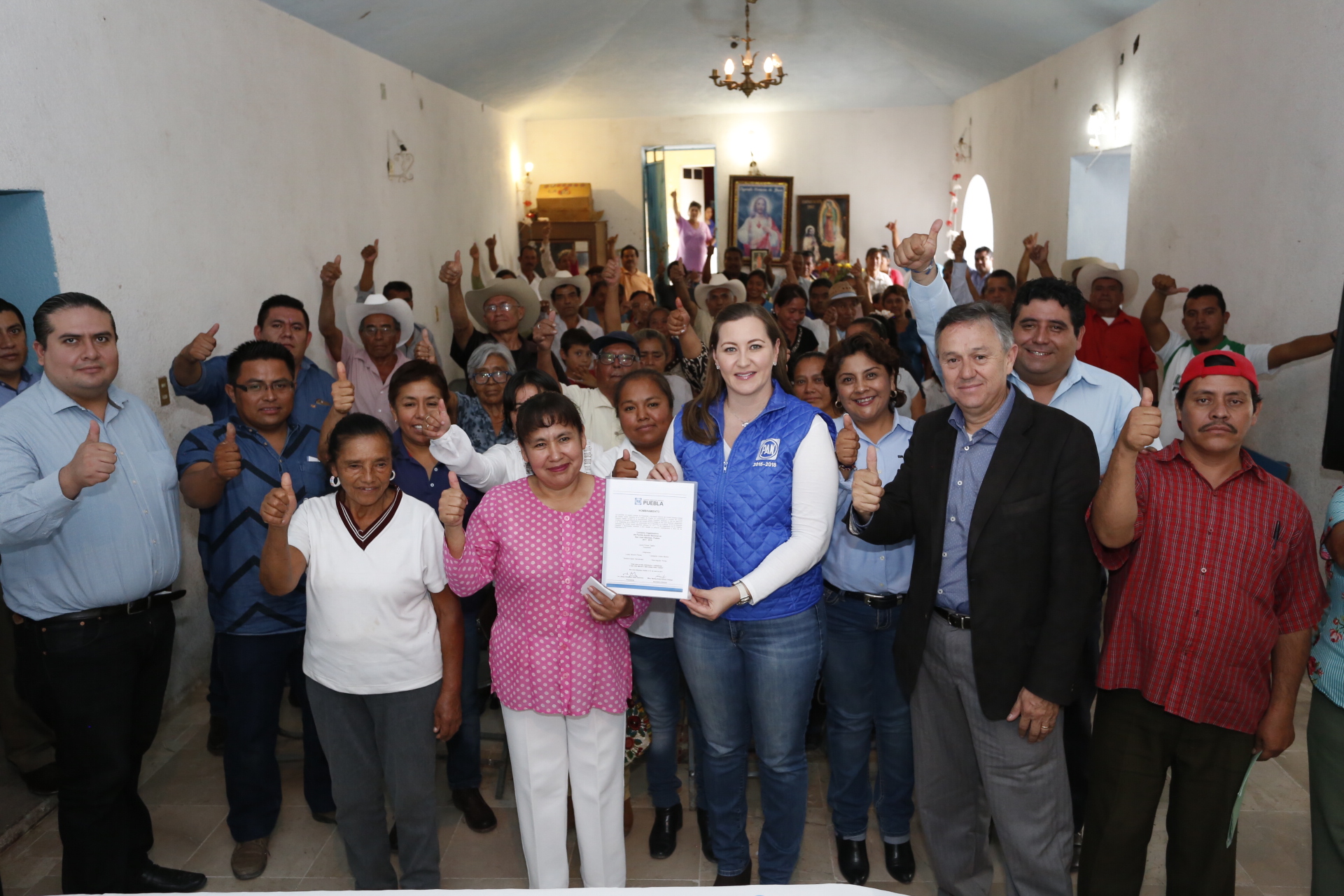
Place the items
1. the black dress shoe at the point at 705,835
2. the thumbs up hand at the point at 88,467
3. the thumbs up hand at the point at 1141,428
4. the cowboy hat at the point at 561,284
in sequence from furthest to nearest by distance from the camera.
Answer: the cowboy hat at the point at 561,284, the black dress shoe at the point at 705,835, the thumbs up hand at the point at 88,467, the thumbs up hand at the point at 1141,428

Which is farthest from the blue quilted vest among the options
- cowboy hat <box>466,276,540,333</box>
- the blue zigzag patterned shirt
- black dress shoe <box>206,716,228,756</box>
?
cowboy hat <box>466,276,540,333</box>

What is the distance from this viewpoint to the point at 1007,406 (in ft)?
7.52

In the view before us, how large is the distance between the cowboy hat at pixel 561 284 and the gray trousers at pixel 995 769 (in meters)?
4.86

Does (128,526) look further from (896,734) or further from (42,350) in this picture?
(896,734)

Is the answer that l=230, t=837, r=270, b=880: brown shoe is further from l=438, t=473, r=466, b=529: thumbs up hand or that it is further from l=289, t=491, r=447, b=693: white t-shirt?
l=438, t=473, r=466, b=529: thumbs up hand

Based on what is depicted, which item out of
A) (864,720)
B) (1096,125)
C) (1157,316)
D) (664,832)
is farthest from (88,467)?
(1096,125)

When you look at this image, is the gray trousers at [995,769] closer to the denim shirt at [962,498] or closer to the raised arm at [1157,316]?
the denim shirt at [962,498]

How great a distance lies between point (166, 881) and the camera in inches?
115

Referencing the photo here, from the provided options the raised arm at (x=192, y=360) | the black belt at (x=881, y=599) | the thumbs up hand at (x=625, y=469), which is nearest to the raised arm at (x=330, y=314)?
the raised arm at (x=192, y=360)

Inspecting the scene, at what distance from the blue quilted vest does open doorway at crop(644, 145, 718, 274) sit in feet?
36.3

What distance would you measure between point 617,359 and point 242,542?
5.67ft

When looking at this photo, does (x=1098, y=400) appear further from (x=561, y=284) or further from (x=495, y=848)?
(x=561, y=284)

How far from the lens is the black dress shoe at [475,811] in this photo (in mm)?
3266

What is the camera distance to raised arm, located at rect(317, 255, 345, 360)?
219 inches
